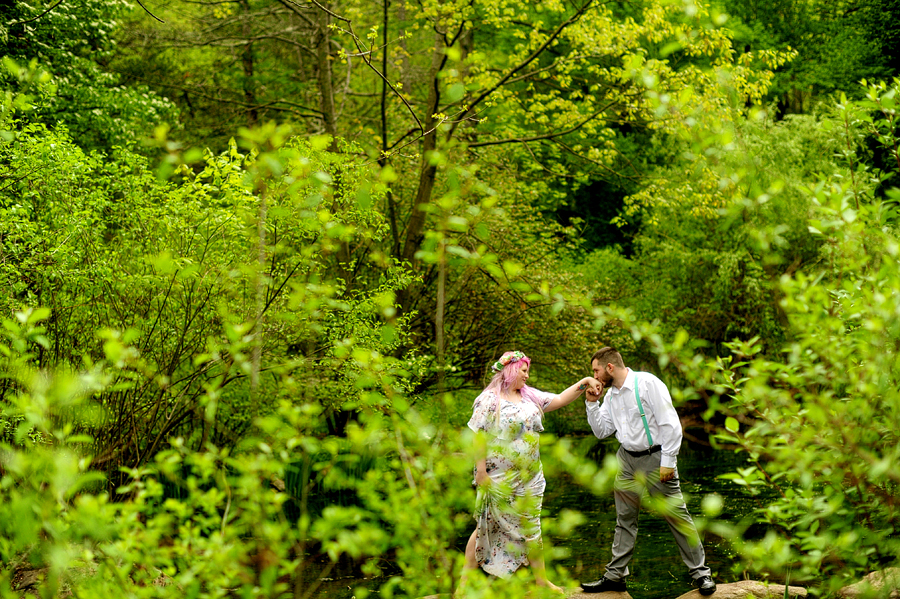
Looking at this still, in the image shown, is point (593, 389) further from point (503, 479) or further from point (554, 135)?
point (554, 135)

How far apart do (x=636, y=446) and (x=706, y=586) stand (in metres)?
1.18

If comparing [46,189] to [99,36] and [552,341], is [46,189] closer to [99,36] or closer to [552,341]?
[552,341]

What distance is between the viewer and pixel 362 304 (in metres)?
9.89

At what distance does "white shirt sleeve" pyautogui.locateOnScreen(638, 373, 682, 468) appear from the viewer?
6898mm

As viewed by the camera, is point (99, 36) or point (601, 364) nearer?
point (601, 364)

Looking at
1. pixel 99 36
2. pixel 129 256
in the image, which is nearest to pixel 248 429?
pixel 129 256

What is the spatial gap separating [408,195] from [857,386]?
561 inches

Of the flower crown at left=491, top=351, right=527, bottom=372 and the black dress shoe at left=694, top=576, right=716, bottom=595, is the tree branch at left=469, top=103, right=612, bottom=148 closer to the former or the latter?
the flower crown at left=491, top=351, right=527, bottom=372

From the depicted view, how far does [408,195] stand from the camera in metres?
17.0

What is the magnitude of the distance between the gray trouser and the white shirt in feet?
0.47

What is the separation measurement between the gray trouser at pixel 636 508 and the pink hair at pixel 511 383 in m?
0.87

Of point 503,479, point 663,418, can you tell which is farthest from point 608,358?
point 503,479

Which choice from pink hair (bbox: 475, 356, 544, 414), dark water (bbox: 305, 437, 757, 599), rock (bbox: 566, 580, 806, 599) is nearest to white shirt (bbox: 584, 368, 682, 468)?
pink hair (bbox: 475, 356, 544, 414)

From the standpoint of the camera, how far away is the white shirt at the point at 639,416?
6.93 metres
